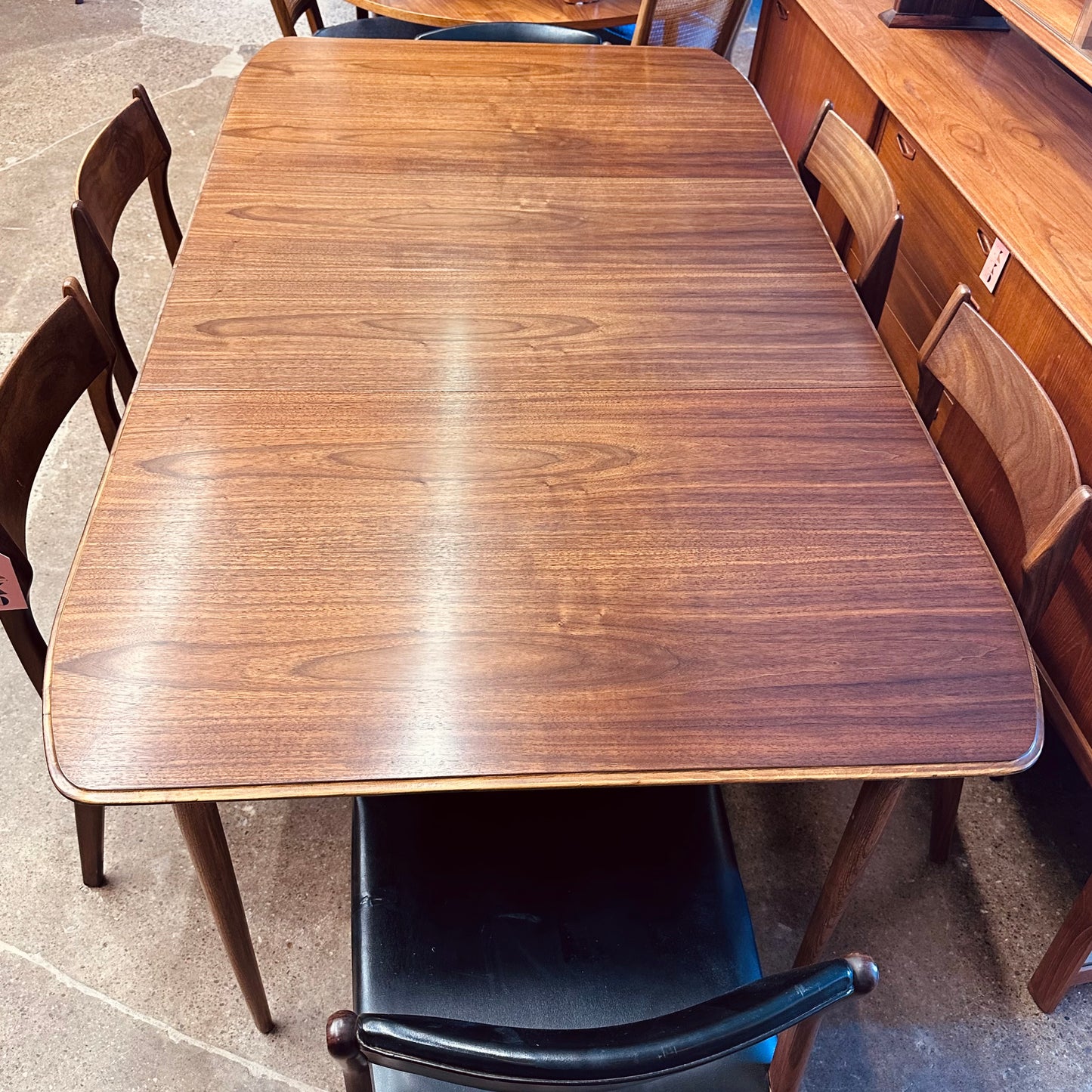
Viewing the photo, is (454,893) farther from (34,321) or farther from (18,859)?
(34,321)

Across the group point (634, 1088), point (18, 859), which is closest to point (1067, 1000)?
point (634, 1088)

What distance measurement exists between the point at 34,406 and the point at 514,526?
1.88ft

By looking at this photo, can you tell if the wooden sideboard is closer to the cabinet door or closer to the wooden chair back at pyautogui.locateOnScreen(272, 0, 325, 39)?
the cabinet door

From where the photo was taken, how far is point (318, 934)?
1404mm

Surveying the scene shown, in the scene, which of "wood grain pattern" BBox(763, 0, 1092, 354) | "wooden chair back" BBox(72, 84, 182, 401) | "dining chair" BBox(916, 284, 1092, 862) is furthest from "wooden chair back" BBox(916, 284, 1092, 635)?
"wooden chair back" BBox(72, 84, 182, 401)

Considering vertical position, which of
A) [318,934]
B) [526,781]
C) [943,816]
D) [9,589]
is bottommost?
[318,934]

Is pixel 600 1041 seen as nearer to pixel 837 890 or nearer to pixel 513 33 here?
pixel 837 890

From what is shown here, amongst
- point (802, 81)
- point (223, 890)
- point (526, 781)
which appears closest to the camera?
point (526, 781)

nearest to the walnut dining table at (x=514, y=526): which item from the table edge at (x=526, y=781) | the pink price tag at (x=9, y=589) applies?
the table edge at (x=526, y=781)

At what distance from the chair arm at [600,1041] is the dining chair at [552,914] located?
123mm

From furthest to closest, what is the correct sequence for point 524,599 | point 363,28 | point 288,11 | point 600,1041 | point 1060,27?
point 363,28
point 288,11
point 1060,27
point 524,599
point 600,1041

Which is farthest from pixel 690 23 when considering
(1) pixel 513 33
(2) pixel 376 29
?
(2) pixel 376 29

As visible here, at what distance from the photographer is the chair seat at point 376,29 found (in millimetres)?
2596

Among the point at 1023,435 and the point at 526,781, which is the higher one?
the point at 1023,435
